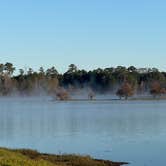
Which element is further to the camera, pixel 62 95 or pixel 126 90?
pixel 62 95

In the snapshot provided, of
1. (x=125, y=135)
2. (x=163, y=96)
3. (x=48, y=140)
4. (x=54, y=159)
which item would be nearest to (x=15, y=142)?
(x=48, y=140)

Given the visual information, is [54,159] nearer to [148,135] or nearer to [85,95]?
[148,135]

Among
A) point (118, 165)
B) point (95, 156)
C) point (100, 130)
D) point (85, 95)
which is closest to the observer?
point (118, 165)

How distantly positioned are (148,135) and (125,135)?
79.0 inches

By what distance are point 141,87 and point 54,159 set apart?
170254mm

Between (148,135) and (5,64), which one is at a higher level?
(5,64)

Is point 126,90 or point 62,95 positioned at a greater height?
point 126,90

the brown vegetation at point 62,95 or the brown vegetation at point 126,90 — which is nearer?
the brown vegetation at point 126,90

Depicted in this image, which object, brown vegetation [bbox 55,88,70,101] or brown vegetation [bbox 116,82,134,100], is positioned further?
brown vegetation [bbox 55,88,70,101]

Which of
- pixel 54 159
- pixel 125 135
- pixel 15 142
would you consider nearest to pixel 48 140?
pixel 15 142

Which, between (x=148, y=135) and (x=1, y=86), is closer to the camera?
(x=148, y=135)

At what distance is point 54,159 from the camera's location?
1119 inches

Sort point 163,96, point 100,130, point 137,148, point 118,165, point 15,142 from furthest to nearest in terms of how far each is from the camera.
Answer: point 163,96, point 100,130, point 15,142, point 137,148, point 118,165

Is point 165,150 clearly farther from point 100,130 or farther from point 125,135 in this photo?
point 100,130
